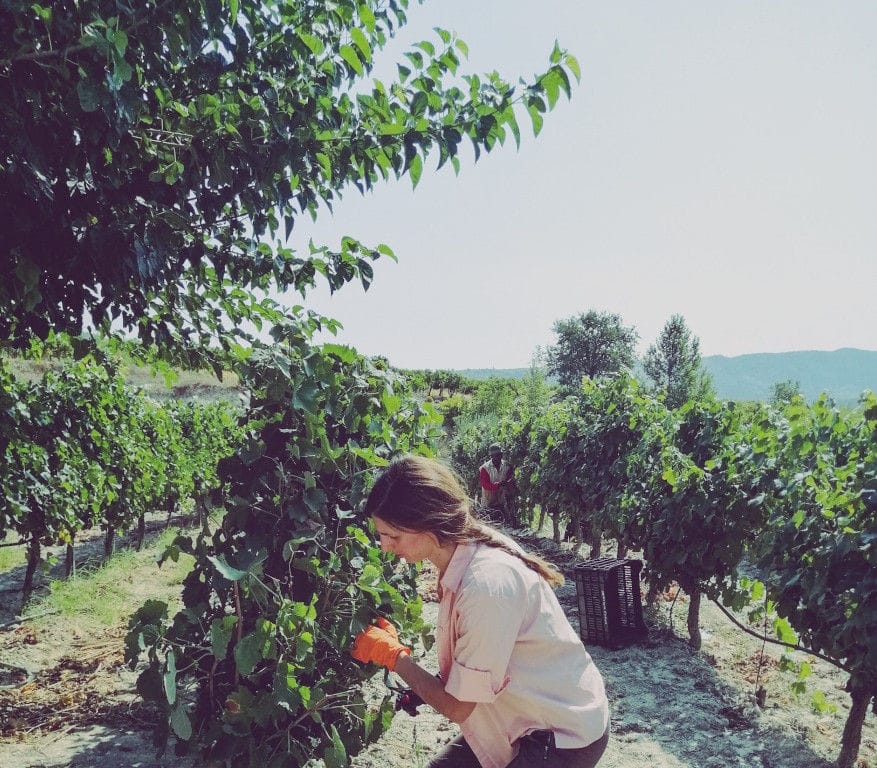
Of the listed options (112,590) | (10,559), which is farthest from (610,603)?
(10,559)

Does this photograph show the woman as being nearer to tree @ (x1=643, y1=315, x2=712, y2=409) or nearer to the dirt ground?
the dirt ground

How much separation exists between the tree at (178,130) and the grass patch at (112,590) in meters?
3.94

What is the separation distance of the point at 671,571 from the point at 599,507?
99.8 inches

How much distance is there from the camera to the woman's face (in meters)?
1.98

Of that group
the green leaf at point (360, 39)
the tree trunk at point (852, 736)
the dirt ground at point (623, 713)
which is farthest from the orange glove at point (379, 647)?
the tree trunk at point (852, 736)

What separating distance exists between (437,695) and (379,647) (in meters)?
0.46

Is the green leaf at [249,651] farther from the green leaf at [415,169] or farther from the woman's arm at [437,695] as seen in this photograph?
the green leaf at [415,169]

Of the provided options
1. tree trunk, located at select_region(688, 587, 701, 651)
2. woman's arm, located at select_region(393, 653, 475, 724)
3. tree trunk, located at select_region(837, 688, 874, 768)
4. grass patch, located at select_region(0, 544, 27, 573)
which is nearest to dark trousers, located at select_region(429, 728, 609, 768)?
woman's arm, located at select_region(393, 653, 475, 724)

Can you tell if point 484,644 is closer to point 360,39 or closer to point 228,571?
point 228,571

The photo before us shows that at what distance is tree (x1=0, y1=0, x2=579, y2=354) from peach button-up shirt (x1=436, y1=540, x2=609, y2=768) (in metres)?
1.79

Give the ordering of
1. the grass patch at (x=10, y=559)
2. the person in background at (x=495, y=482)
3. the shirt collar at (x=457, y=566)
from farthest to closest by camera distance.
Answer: the person in background at (x=495, y=482) → the grass patch at (x=10, y=559) → the shirt collar at (x=457, y=566)

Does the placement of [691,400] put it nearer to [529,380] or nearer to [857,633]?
[857,633]

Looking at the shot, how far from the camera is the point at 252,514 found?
2803 mm

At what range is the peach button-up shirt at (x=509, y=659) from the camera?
5.88ft
